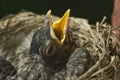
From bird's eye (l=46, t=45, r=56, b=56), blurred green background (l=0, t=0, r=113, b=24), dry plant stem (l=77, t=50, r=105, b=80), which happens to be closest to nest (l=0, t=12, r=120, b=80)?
dry plant stem (l=77, t=50, r=105, b=80)

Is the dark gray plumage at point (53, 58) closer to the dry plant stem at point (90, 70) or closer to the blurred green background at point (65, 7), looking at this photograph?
the dry plant stem at point (90, 70)

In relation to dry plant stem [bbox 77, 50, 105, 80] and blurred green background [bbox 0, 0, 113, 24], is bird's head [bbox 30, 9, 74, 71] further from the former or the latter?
blurred green background [bbox 0, 0, 113, 24]

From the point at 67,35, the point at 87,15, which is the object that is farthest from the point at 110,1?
the point at 67,35

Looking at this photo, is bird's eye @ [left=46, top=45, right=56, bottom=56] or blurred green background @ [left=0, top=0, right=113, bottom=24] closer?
bird's eye @ [left=46, top=45, right=56, bottom=56]

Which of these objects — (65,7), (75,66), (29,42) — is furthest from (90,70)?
(65,7)

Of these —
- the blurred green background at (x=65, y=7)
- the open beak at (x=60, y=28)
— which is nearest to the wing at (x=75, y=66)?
the open beak at (x=60, y=28)

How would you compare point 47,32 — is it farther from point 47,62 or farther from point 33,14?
point 33,14

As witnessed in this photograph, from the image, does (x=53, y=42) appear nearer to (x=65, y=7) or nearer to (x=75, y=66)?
(x=75, y=66)
